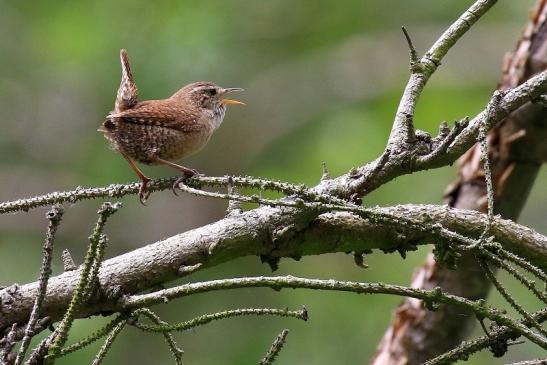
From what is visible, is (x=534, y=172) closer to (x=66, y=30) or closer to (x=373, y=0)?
(x=66, y=30)

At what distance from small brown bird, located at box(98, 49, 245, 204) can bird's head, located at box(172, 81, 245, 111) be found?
0.52 feet

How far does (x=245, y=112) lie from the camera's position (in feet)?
33.0

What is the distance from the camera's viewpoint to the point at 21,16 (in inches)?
408

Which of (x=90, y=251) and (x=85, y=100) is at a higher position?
(x=85, y=100)

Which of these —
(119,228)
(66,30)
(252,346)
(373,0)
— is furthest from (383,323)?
(373,0)

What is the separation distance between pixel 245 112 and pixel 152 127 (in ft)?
20.4

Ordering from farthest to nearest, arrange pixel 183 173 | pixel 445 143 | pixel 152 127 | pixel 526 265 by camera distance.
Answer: pixel 152 127 → pixel 183 173 → pixel 445 143 → pixel 526 265

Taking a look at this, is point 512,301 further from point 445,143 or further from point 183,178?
point 183,178

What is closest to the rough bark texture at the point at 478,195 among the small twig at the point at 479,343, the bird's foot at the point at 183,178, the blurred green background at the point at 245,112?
the bird's foot at the point at 183,178

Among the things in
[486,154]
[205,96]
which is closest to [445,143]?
[486,154]

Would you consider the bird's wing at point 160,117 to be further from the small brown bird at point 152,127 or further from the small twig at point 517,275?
the small twig at point 517,275

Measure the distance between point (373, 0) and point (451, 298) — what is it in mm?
9437

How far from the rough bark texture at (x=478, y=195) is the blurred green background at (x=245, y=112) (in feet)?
9.88

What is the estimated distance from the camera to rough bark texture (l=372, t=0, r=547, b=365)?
4.16 meters
